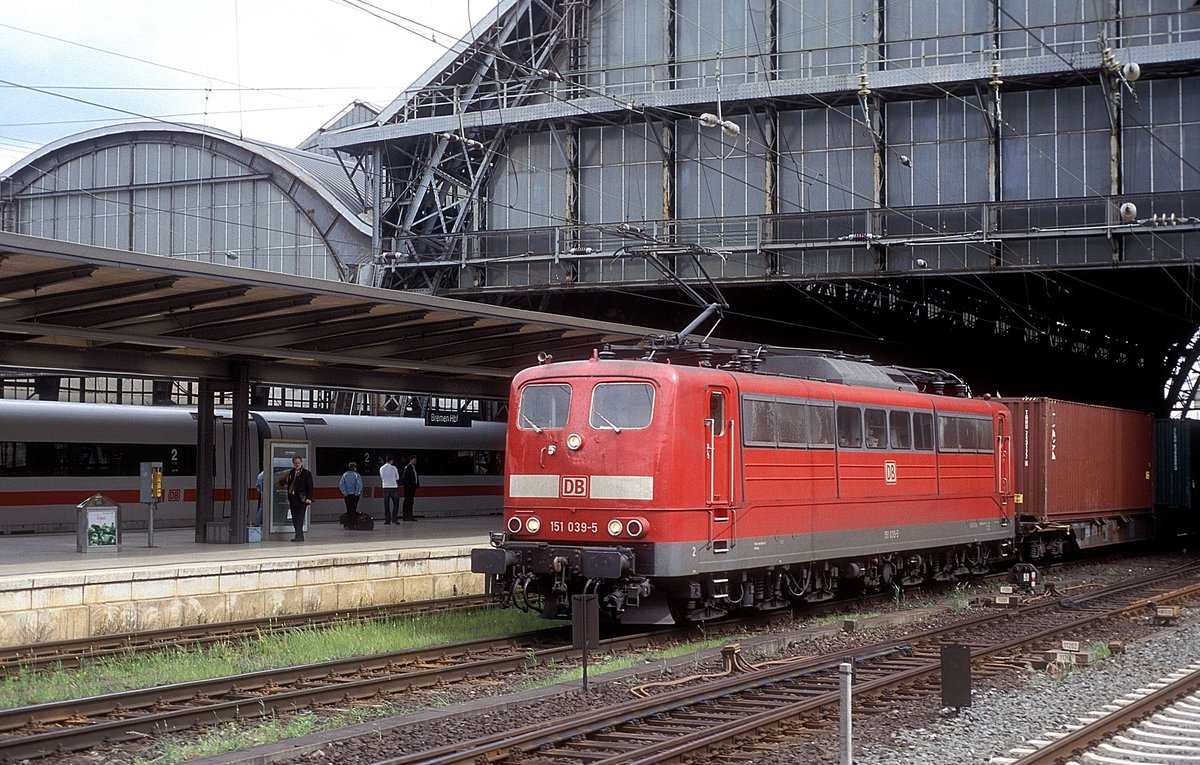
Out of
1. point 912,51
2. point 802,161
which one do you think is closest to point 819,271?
point 802,161

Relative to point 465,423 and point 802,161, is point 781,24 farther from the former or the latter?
point 465,423

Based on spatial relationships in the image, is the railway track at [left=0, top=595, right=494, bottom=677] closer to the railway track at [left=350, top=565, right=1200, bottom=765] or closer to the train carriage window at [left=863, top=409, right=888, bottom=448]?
the train carriage window at [left=863, top=409, right=888, bottom=448]

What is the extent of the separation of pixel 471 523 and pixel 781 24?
15317mm

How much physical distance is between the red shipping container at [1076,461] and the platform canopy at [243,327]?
782cm

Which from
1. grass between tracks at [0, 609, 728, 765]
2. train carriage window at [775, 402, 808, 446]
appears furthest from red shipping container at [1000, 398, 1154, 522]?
grass between tracks at [0, 609, 728, 765]

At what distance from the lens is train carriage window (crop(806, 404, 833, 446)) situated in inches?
639

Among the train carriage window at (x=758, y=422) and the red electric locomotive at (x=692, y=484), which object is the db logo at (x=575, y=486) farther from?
the train carriage window at (x=758, y=422)

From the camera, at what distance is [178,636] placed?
15000mm

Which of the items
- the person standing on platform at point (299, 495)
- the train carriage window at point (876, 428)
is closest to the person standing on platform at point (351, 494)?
the person standing on platform at point (299, 495)

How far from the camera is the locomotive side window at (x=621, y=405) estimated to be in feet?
46.6

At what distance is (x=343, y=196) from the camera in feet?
151

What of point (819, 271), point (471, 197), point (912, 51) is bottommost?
point (819, 271)

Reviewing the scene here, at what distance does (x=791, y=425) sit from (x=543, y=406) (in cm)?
318

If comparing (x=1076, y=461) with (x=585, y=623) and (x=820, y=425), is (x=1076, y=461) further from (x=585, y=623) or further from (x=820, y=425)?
(x=585, y=623)
